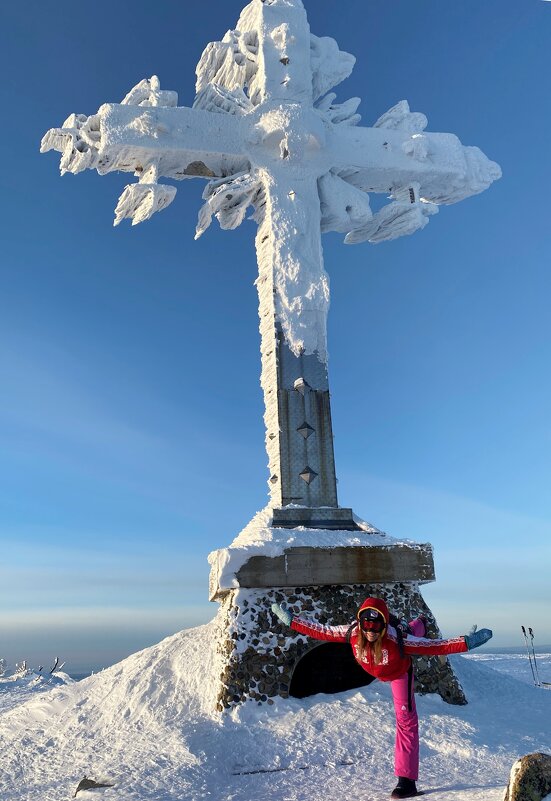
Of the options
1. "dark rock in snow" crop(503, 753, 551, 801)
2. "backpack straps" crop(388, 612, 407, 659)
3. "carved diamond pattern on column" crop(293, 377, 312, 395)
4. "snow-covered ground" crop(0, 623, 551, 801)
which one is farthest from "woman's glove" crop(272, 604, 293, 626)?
"carved diamond pattern on column" crop(293, 377, 312, 395)

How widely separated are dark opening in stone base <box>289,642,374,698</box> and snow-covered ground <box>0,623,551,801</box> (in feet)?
0.70

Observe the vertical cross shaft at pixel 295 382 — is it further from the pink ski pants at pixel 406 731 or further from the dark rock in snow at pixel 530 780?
the dark rock in snow at pixel 530 780

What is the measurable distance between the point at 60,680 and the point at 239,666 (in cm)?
905

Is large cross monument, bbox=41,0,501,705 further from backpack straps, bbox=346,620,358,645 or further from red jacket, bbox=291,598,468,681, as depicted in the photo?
red jacket, bbox=291,598,468,681

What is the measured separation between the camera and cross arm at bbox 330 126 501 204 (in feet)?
41.0

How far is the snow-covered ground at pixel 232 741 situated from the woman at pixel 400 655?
1.05 feet

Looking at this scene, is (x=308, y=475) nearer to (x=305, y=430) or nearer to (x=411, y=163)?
(x=305, y=430)

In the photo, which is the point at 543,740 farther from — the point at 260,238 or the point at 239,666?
the point at 260,238

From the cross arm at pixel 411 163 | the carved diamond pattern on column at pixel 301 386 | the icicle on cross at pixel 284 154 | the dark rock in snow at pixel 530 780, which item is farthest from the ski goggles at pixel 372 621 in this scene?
the cross arm at pixel 411 163

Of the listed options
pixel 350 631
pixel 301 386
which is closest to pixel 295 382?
pixel 301 386

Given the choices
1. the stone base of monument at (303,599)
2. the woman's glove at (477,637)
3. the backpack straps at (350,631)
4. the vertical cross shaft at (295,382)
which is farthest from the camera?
the vertical cross shaft at (295,382)

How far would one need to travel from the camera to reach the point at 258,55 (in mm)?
12695

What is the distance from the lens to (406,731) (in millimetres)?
5266

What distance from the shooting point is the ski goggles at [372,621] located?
17.0 feet
